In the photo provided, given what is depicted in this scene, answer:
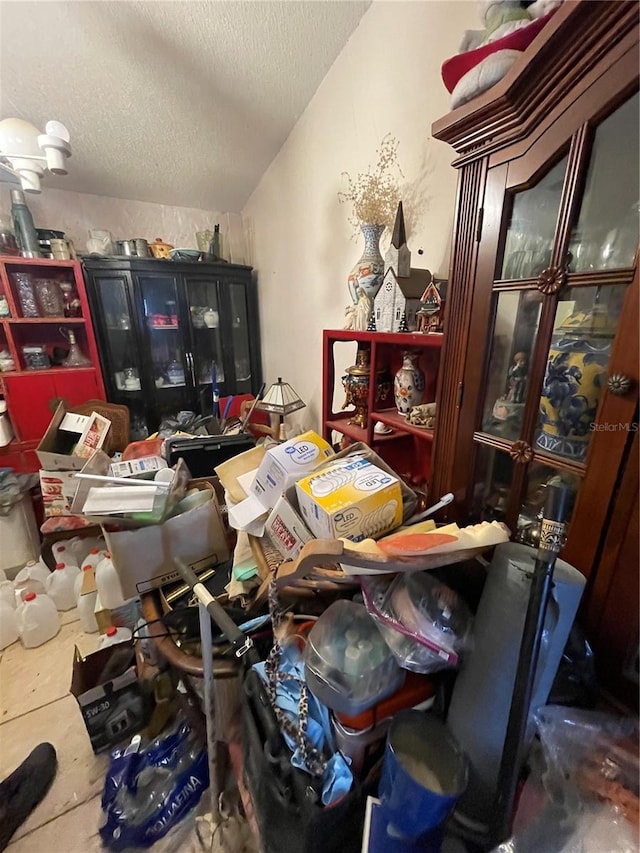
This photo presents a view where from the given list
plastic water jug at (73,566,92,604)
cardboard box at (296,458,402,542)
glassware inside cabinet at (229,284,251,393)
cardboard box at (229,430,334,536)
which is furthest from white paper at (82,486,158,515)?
glassware inside cabinet at (229,284,251,393)

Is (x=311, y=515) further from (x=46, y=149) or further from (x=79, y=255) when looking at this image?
(x=79, y=255)

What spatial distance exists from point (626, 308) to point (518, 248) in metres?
0.22

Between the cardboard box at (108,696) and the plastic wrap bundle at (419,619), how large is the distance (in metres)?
0.96

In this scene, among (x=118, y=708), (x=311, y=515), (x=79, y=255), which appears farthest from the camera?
(x=79, y=255)

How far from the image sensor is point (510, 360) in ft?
1.99

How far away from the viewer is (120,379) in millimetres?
2135

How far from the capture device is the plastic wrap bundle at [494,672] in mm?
494

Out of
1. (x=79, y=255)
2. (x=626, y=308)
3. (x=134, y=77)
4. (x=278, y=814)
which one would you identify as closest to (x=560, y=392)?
(x=626, y=308)

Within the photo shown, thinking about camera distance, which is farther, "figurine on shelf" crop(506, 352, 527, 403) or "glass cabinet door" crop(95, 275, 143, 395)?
"glass cabinet door" crop(95, 275, 143, 395)

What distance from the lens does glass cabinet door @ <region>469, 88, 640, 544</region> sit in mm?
448

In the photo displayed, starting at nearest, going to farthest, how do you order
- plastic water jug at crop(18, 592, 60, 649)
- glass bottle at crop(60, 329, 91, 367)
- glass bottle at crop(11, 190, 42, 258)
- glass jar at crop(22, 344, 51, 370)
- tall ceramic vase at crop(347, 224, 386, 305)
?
tall ceramic vase at crop(347, 224, 386, 305)
plastic water jug at crop(18, 592, 60, 649)
glass bottle at crop(11, 190, 42, 258)
glass jar at crop(22, 344, 51, 370)
glass bottle at crop(60, 329, 91, 367)

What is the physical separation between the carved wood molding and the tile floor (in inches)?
65.4

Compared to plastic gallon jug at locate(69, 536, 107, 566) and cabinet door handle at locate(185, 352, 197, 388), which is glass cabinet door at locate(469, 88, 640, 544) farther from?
cabinet door handle at locate(185, 352, 197, 388)

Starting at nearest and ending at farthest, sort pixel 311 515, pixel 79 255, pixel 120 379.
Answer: pixel 311 515 < pixel 79 255 < pixel 120 379
